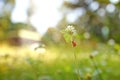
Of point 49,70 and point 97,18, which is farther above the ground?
point 97,18

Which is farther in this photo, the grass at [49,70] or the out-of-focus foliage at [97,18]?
the out-of-focus foliage at [97,18]

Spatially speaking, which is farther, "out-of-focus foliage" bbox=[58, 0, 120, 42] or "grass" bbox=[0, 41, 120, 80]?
"out-of-focus foliage" bbox=[58, 0, 120, 42]

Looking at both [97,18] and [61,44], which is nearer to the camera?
[61,44]

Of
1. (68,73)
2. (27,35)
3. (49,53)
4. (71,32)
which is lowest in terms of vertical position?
(71,32)

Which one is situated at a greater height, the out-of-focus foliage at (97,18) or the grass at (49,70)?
the out-of-focus foliage at (97,18)

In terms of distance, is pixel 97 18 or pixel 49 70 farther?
pixel 97 18

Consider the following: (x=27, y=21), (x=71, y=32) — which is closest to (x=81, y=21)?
(x=27, y=21)

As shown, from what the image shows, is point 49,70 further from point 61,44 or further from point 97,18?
point 97,18

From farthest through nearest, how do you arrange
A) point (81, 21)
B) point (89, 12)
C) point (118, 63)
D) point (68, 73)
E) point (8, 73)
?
point (81, 21)
point (89, 12)
point (118, 63)
point (8, 73)
point (68, 73)

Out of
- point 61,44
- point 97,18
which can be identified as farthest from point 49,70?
point 97,18

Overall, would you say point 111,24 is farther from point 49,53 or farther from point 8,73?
point 49,53

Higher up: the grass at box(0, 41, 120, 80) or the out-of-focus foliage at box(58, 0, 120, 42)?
the out-of-focus foliage at box(58, 0, 120, 42)
